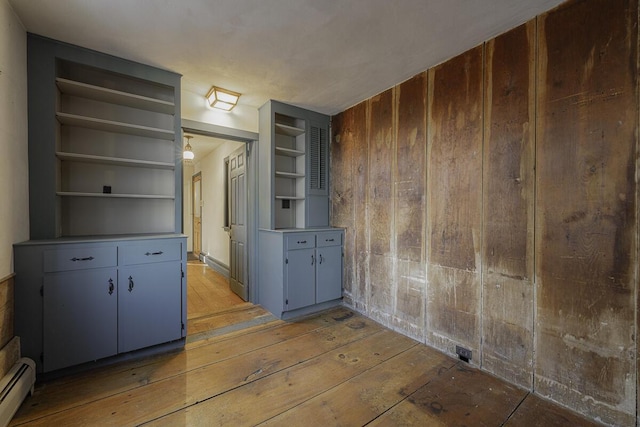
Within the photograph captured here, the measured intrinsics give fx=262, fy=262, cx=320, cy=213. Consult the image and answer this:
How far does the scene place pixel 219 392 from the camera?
1.87 meters

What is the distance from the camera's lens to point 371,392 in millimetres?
1889

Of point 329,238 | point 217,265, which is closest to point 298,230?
point 329,238

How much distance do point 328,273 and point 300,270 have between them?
442 millimetres

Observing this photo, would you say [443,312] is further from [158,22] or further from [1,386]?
[158,22]

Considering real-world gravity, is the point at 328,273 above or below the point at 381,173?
below

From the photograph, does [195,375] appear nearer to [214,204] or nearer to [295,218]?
[295,218]

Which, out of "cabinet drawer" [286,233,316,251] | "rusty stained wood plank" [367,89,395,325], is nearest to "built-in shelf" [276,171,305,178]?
"cabinet drawer" [286,233,316,251]

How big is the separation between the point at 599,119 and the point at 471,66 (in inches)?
39.5

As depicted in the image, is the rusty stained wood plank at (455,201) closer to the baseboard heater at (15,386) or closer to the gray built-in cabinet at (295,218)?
the gray built-in cabinet at (295,218)

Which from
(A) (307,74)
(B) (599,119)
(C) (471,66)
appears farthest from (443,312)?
(A) (307,74)

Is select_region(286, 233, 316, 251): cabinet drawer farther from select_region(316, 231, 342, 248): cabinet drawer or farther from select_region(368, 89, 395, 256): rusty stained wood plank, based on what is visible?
select_region(368, 89, 395, 256): rusty stained wood plank

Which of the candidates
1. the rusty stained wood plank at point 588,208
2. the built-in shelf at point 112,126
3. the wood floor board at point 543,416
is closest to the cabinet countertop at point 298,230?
the built-in shelf at point 112,126

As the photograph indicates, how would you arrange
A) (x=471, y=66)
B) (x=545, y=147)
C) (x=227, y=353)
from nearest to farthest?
(x=545, y=147), (x=471, y=66), (x=227, y=353)

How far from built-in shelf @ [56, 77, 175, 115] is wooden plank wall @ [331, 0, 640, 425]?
2433mm
